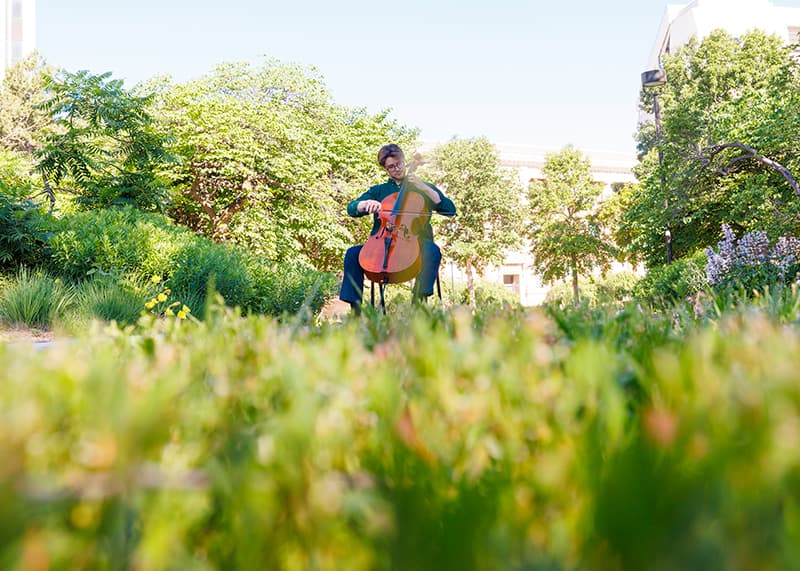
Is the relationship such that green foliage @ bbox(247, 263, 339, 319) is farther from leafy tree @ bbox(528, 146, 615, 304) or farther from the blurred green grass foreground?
leafy tree @ bbox(528, 146, 615, 304)

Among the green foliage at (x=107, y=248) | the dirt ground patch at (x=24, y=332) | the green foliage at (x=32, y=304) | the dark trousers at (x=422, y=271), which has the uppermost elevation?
the green foliage at (x=107, y=248)

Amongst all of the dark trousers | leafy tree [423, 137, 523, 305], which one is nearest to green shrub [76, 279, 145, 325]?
the dark trousers

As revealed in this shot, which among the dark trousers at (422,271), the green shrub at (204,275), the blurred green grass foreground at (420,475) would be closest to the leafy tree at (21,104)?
the green shrub at (204,275)

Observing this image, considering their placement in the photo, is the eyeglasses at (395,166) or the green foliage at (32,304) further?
the green foliage at (32,304)

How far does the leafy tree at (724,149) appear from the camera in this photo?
13.8 meters

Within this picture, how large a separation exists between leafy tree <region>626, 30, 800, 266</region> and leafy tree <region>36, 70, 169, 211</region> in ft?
44.7

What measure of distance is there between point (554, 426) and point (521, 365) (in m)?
0.28

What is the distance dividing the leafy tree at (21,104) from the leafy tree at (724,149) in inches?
1251

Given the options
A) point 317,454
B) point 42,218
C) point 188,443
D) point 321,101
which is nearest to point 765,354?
point 317,454

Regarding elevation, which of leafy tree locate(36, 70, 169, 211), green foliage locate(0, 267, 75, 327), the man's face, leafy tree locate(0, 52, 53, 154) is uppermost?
leafy tree locate(0, 52, 53, 154)

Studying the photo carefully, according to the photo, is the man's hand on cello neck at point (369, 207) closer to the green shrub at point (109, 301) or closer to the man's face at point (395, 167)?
the man's face at point (395, 167)

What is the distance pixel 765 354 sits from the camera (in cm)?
85

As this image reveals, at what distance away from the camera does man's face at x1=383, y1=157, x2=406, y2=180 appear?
639cm

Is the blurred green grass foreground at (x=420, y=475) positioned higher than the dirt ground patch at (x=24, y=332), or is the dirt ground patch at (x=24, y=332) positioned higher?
the blurred green grass foreground at (x=420, y=475)
